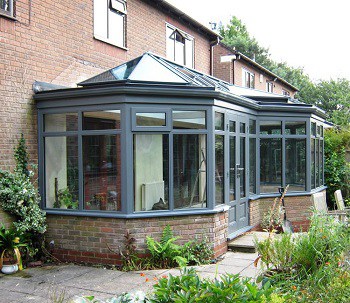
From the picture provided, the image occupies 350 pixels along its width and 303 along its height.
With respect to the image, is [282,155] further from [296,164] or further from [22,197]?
[22,197]

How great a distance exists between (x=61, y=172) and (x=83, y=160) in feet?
1.84

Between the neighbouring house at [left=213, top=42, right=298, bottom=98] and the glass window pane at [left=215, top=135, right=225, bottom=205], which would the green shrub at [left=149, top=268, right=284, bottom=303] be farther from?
the neighbouring house at [left=213, top=42, right=298, bottom=98]

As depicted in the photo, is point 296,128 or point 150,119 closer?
point 150,119

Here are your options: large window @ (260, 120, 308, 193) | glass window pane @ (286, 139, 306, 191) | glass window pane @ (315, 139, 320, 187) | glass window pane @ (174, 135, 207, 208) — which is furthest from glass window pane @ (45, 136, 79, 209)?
glass window pane @ (315, 139, 320, 187)

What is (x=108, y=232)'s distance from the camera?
7094mm

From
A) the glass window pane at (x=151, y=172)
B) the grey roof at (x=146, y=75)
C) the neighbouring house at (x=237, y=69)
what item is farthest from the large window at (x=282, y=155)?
the neighbouring house at (x=237, y=69)

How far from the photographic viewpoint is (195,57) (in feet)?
48.0

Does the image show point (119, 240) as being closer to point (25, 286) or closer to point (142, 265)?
point (142, 265)

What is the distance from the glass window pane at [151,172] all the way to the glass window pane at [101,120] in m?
0.45

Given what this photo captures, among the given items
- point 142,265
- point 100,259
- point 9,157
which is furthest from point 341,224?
point 9,157

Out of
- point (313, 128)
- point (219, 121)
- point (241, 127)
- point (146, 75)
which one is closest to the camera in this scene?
point (146, 75)

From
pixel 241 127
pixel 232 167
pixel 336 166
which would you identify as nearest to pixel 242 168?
pixel 232 167

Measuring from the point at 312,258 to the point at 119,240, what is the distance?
10.9 ft

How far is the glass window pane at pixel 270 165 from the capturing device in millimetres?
10734
